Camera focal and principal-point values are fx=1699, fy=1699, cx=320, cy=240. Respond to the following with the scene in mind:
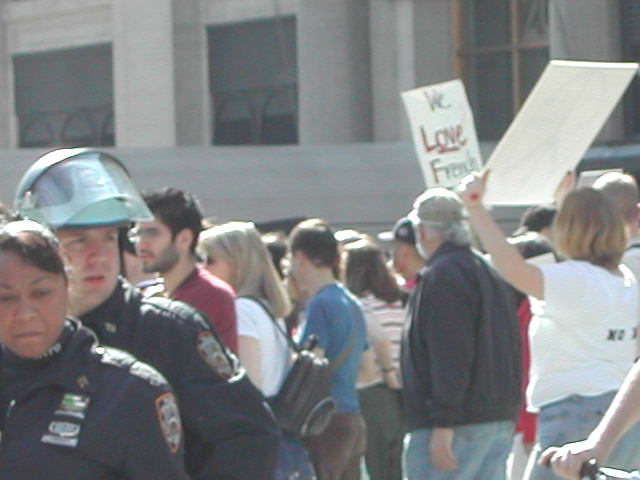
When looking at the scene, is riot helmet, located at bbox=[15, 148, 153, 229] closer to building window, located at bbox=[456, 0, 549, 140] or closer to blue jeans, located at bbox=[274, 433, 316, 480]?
blue jeans, located at bbox=[274, 433, 316, 480]

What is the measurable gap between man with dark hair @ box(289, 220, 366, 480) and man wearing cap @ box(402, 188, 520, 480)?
0.75 meters

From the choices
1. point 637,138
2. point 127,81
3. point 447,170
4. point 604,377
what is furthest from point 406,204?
point 127,81

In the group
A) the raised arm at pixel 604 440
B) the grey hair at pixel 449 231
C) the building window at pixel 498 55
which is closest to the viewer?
the raised arm at pixel 604 440

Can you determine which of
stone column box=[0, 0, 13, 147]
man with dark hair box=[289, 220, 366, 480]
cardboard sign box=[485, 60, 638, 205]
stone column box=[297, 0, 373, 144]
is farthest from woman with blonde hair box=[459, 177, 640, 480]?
stone column box=[0, 0, 13, 147]

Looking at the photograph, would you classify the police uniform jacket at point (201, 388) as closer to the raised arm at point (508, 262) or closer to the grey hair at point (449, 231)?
the raised arm at point (508, 262)

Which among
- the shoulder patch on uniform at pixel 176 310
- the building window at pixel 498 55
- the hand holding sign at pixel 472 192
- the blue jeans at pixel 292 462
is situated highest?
the building window at pixel 498 55

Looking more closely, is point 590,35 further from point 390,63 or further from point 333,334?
point 333,334

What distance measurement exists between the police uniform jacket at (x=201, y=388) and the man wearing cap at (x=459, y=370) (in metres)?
2.86

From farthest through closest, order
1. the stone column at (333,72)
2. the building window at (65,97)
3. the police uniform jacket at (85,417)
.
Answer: the building window at (65,97), the stone column at (333,72), the police uniform jacket at (85,417)

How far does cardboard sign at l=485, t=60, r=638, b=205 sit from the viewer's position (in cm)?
703

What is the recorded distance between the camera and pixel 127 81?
27.1 metres

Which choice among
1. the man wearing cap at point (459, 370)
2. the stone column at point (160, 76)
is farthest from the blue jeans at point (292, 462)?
the stone column at point (160, 76)

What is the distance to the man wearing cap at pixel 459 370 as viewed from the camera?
6305 mm

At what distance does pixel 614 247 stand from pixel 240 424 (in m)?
2.75
